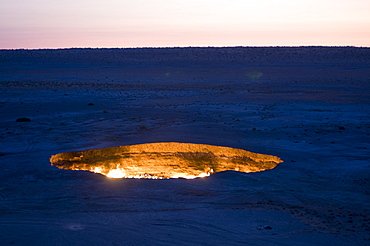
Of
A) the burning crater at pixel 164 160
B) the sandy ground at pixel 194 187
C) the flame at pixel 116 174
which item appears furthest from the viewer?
the burning crater at pixel 164 160

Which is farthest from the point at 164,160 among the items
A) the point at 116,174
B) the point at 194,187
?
the point at 194,187

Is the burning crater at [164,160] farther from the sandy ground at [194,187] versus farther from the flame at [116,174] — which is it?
the sandy ground at [194,187]

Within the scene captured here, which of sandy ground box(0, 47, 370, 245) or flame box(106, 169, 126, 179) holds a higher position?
sandy ground box(0, 47, 370, 245)

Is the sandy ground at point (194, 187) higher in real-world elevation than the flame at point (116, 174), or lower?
higher

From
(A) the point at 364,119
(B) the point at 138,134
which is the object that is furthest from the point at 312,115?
(B) the point at 138,134

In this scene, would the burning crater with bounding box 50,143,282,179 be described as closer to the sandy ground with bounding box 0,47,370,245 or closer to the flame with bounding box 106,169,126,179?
the flame with bounding box 106,169,126,179

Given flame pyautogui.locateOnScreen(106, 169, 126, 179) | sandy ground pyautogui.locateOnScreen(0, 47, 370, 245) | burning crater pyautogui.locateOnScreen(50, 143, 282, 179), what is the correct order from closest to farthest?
sandy ground pyautogui.locateOnScreen(0, 47, 370, 245)
flame pyautogui.locateOnScreen(106, 169, 126, 179)
burning crater pyautogui.locateOnScreen(50, 143, 282, 179)

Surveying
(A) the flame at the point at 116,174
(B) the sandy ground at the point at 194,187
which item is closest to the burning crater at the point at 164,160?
(A) the flame at the point at 116,174

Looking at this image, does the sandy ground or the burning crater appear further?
the burning crater

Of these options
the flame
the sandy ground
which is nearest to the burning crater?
the flame

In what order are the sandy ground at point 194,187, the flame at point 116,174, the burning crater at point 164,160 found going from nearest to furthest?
the sandy ground at point 194,187 → the flame at point 116,174 → the burning crater at point 164,160
